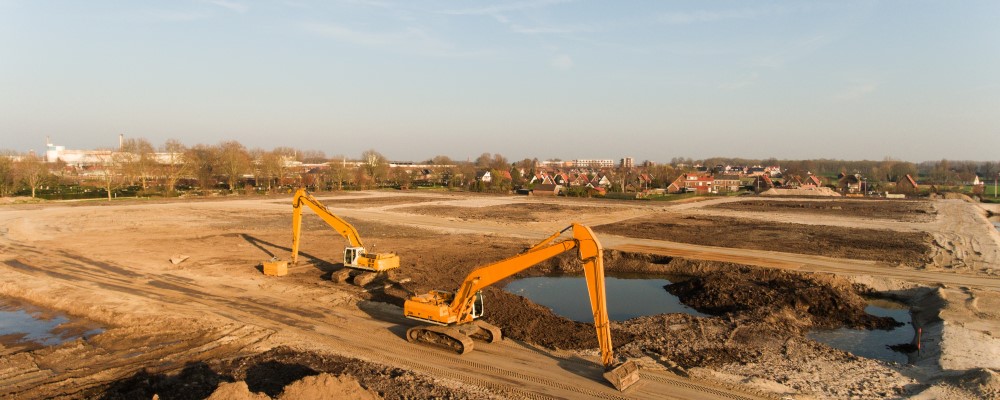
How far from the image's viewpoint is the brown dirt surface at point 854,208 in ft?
169

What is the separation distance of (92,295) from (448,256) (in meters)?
15.5

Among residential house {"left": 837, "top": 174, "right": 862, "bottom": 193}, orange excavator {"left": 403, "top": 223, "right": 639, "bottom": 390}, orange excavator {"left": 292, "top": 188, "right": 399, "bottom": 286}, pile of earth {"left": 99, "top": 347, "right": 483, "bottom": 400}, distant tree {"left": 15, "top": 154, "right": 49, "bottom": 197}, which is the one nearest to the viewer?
pile of earth {"left": 99, "top": 347, "right": 483, "bottom": 400}

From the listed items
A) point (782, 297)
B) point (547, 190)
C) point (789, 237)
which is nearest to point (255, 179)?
point (547, 190)

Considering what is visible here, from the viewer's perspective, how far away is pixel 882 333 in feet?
58.5

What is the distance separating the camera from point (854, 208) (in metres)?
58.9

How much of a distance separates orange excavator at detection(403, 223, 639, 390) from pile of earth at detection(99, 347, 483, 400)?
1701 millimetres

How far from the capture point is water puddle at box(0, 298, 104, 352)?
53.1 feet

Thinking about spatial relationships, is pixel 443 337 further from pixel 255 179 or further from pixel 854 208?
pixel 255 179

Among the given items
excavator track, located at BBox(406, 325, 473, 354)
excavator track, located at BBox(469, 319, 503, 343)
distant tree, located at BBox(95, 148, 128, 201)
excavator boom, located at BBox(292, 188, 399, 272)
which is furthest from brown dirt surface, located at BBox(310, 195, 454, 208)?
excavator track, located at BBox(469, 319, 503, 343)

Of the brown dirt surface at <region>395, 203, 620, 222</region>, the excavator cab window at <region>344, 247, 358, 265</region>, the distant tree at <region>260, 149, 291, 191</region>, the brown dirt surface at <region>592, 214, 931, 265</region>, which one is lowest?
the brown dirt surface at <region>592, 214, 931, 265</region>

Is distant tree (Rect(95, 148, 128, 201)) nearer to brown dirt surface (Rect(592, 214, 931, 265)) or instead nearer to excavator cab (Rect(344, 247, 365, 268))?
excavator cab (Rect(344, 247, 365, 268))

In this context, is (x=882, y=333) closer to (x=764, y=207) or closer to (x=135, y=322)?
(x=135, y=322)

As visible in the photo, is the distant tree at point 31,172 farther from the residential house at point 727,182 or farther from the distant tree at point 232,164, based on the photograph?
the residential house at point 727,182

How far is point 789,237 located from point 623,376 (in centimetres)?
3002
